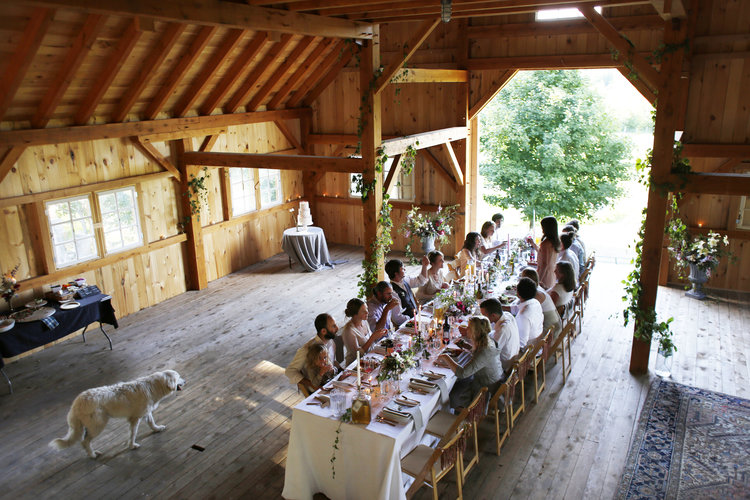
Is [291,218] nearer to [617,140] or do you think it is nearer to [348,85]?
[348,85]

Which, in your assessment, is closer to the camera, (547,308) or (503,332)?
(503,332)

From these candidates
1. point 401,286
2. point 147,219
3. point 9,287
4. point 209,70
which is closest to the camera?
point 401,286

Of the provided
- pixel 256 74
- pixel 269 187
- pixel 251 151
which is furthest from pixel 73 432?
pixel 269 187

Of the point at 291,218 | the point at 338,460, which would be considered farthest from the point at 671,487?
the point at 291,218

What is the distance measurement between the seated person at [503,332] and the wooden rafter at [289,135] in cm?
727

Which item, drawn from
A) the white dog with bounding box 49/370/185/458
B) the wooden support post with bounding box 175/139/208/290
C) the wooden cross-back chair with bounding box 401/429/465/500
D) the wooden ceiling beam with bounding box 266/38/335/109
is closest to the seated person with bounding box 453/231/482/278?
the wooden cross-back chair with bounding box 401/429/465/500

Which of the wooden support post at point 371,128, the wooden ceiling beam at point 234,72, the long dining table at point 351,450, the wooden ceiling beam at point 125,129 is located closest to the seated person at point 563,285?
the wooden support post at point 371,128

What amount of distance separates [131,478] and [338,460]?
2053 mm

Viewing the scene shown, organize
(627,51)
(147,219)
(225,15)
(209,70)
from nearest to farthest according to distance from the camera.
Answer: (225,15) → (627,51) → (209,70) → (147,219)

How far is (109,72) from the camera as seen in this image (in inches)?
266

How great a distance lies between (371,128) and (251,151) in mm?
4772

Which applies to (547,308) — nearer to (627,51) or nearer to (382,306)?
(382,306)

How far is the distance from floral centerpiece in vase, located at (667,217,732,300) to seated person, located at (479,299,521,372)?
443cm

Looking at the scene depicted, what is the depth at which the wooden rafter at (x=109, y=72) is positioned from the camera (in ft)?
20.8
